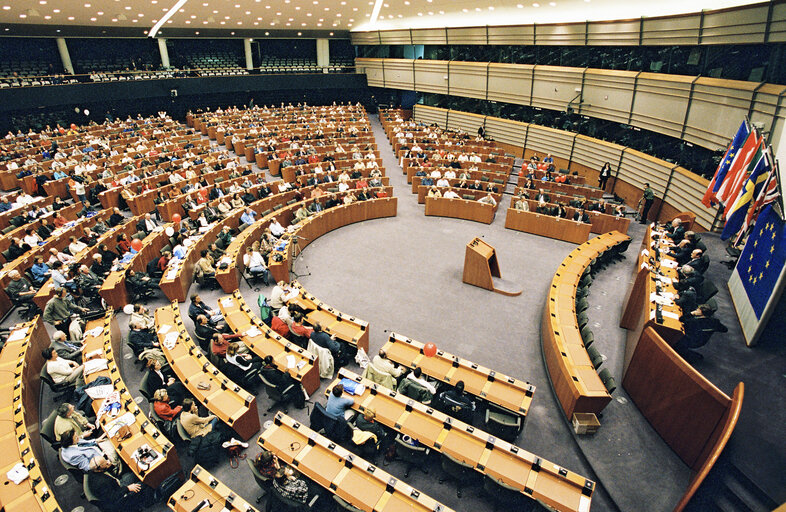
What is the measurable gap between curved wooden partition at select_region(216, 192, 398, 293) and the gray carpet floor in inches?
14.3

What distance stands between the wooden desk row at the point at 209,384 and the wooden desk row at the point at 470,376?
251 cm

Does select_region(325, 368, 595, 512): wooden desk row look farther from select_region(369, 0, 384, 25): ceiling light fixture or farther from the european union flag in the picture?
select_region(369, 0, 384, 25): ceiling light fixture

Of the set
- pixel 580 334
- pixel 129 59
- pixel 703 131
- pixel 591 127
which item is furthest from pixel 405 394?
pixel 129 59

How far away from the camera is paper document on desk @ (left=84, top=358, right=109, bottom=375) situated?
22.5 feet

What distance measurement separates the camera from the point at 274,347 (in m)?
7.54

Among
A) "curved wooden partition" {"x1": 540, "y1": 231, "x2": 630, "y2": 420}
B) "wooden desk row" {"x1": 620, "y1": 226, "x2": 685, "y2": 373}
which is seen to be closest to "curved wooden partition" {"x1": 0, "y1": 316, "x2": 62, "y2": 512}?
"curved wooden partition" {"x1": 540, "y1": 231, "x2": 630, "y2": 420}

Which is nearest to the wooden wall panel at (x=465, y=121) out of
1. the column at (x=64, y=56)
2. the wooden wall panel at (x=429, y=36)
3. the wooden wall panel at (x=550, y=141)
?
the wooden wall panel at (x=550, y=141)

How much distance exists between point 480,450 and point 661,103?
14847 mm

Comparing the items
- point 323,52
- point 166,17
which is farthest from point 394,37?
point 166,17

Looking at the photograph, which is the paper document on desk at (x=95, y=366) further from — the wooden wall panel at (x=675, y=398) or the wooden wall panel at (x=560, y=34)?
the wooden wall panel at (x=560, y=34)

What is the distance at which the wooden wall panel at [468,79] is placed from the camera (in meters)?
24.5

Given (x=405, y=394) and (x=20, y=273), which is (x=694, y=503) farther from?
(x=20, y=273)

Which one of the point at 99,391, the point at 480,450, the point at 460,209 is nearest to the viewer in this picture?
the point at 480,450

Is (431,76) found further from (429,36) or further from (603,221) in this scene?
(603,221)
